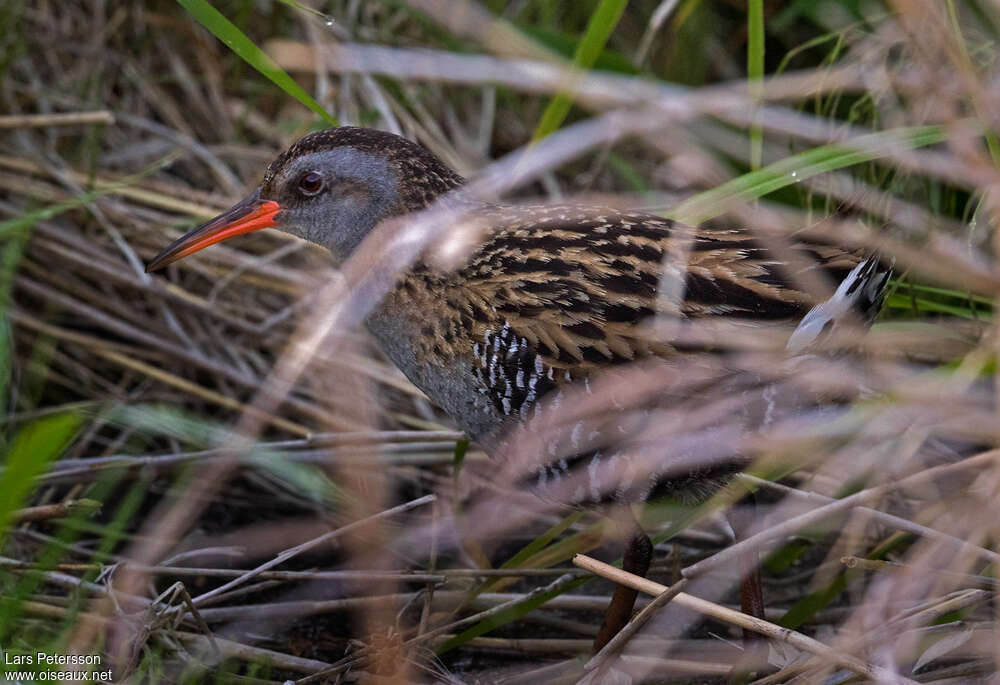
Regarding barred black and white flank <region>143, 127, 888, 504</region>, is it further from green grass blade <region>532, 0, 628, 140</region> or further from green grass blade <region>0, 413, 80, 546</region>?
green grass blade <region>0, 413, 80, 546</region>

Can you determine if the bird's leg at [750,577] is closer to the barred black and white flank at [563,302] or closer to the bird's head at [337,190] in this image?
the barred black and white flank at [563,302]

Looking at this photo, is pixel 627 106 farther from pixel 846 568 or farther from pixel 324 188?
pixel 846 568

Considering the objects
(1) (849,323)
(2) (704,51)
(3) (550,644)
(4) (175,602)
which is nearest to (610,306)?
(1) (849,323)

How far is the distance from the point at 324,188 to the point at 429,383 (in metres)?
0.44

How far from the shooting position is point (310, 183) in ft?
7.84

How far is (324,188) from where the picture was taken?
7.81 ft

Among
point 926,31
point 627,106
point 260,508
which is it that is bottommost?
point 260,508

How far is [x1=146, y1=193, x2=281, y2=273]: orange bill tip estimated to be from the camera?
A: 7.89 ft

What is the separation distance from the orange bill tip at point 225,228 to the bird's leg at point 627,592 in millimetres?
889

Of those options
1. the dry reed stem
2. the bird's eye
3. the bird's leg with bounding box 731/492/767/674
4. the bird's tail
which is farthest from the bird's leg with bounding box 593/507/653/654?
the bird's eye

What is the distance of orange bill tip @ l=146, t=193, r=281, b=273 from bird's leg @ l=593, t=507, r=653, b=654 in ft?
2.92

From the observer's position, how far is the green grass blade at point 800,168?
2.07 meters

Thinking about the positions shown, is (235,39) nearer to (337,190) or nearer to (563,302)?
(337,190)

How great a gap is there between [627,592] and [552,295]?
560mm
